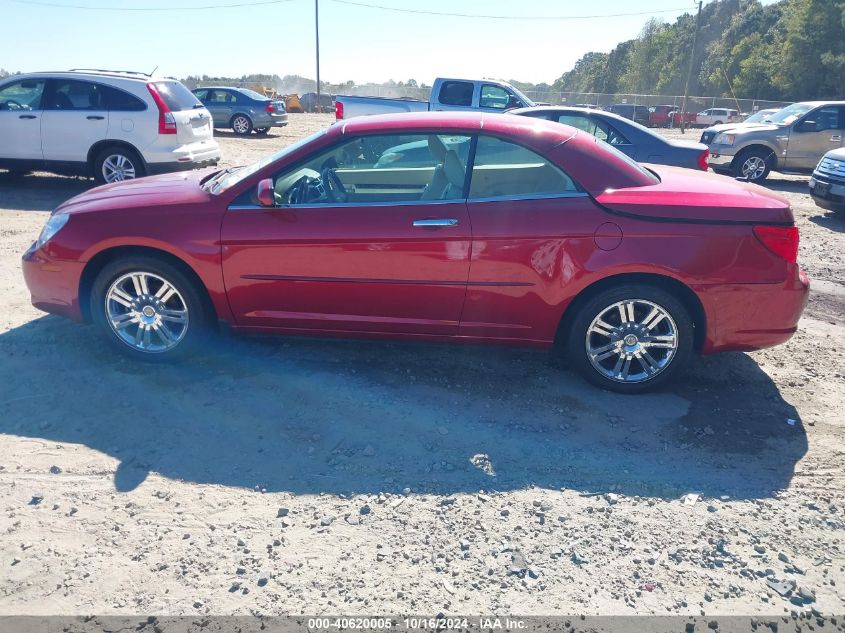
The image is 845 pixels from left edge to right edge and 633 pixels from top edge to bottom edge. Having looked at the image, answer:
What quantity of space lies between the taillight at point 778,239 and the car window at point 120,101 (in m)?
8.76

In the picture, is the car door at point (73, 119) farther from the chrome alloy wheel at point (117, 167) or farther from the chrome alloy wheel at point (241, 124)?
the chrome alloy wheel at point (241, 124)

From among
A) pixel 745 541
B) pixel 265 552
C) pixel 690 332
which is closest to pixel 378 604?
pixel 265 552

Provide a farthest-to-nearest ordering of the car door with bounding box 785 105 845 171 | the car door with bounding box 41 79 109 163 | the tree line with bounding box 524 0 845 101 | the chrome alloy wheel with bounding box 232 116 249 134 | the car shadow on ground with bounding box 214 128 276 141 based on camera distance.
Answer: the tree line with bounding box 524 0 845 101 → the chrome alloy wheel with bounding box 232 116 249 134 → the car shadow on ground with bounding box 214 128 276 141 → the car door with bounding box 785 105 845 171 → the car door with bounding box 41 79 109 163

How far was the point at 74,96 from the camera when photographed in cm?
982

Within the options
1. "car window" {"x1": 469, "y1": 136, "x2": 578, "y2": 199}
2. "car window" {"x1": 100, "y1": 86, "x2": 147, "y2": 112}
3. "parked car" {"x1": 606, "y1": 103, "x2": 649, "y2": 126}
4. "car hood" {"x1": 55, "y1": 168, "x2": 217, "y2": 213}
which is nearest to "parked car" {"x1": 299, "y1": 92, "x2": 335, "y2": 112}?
"parked car" {"x1": 606, "y1": 103, "x2": 649, "y2": 126}

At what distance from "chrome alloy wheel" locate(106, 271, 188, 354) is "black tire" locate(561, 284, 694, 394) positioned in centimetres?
262

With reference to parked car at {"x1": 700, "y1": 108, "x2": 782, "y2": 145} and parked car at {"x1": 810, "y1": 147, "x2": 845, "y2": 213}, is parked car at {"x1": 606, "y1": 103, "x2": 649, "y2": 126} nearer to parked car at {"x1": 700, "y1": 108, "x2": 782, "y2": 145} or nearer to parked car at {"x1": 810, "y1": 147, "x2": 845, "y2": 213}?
parked car at {"x1": 700, "y1": 108, "x2": 782, "y2": 145}

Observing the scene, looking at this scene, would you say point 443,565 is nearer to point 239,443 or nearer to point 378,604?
point 378,604

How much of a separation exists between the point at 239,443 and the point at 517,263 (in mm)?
1959

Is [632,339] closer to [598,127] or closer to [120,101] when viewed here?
[598,127]

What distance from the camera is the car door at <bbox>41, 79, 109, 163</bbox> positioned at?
31.9ft

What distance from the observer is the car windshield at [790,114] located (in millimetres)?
13727

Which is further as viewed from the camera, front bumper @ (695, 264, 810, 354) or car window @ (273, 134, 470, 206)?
car window @ (273, 134, 470, 206)

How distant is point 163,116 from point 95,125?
42.2 inches
